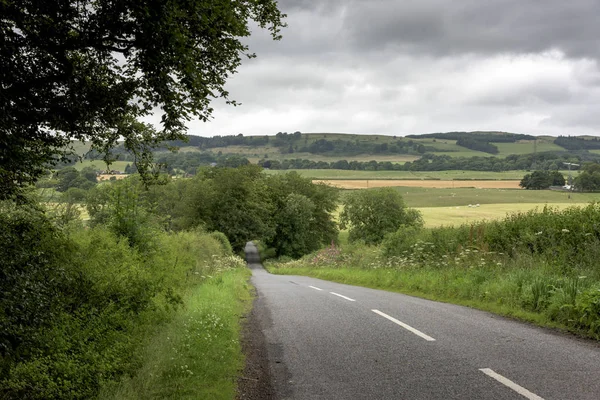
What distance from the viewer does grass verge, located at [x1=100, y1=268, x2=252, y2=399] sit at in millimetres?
5539

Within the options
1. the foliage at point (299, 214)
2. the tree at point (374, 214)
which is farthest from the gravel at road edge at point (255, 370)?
the tree at point (374, 214)

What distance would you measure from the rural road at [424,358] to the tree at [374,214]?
6195 cm

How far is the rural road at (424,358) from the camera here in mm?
5414

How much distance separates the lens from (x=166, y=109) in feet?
26.7

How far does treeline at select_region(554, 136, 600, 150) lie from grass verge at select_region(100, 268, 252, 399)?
18288cm

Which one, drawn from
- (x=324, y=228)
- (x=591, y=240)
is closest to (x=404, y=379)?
(x=591, y=240)

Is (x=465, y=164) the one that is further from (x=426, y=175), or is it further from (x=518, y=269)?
(x=518, y=269)

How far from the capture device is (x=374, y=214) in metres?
74.7

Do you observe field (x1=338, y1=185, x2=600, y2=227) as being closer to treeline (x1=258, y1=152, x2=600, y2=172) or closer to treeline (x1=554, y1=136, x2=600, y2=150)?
treeline (x1=258, y1=152, x2=600, y2=172)

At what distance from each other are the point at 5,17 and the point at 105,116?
2689 millimetres

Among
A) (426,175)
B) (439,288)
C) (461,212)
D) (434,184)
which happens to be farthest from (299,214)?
(426,175)

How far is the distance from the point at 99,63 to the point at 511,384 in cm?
817

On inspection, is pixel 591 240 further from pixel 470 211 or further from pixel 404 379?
pixel 470 211

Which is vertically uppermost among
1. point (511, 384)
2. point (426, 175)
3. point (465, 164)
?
point (465, 164)
